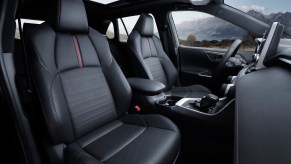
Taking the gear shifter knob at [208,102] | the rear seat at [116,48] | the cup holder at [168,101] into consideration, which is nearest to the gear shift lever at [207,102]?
the gear shifter knob at [208,102]

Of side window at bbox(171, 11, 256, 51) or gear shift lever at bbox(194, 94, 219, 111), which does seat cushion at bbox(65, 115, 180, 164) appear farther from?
side window at bbox(171, 11, 256, 51)

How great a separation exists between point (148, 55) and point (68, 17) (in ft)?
3.92

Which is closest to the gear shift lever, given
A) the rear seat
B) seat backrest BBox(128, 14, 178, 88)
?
seat backrest BBox(128, 14, 178, 88)

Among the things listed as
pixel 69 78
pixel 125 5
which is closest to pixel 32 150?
pixel 69 78

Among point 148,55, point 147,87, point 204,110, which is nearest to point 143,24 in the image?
point 148,55

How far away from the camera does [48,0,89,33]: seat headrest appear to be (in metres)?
1.22

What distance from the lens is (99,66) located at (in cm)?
146

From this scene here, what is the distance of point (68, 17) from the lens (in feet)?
4.14

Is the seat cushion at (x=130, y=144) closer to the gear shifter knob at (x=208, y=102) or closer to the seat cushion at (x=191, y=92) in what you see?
the gear shifter knob at (x=208, y=102)

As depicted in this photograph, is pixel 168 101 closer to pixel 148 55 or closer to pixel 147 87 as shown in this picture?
pixel 147 87

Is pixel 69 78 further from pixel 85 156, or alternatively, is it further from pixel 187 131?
pixel 187 131

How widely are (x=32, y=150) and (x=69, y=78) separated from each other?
478 mm

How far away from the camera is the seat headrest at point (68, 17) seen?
122 cm

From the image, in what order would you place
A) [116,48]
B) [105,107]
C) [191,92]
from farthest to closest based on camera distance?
1. [116,48]
2. [191,92]
3. [105,107]
